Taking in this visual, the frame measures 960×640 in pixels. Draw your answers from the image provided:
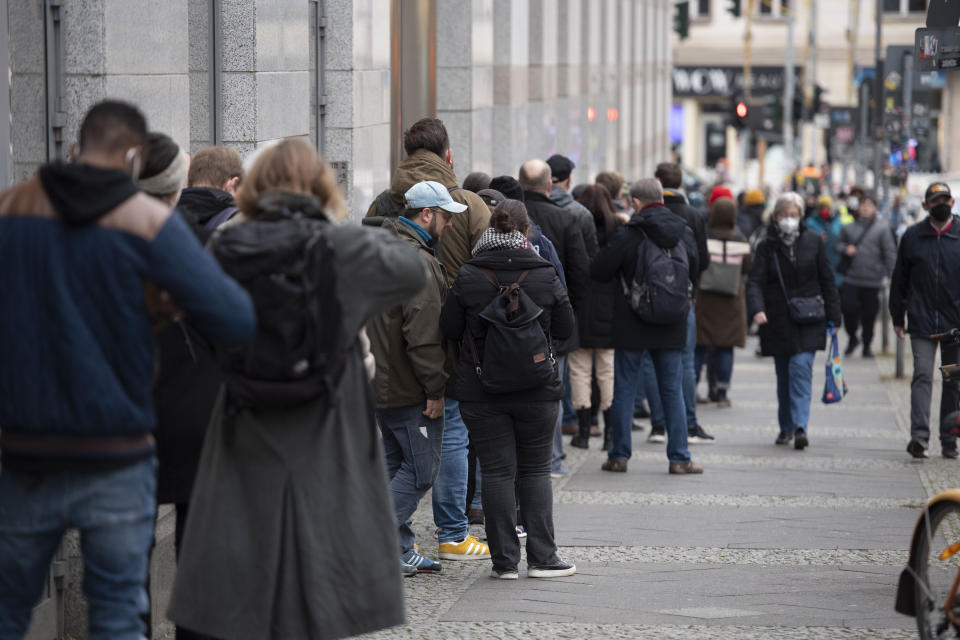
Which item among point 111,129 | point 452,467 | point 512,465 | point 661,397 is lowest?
point 661,397

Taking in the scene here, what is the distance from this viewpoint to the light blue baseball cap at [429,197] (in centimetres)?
746

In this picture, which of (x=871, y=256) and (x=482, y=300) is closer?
(x=482, y=300)

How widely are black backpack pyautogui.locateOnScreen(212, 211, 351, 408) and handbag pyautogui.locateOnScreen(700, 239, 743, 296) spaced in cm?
1036

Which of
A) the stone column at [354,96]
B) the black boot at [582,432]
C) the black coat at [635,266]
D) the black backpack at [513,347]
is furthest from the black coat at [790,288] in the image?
the black backpack at [513,347]

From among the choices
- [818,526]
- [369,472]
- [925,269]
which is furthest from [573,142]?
[369,472]

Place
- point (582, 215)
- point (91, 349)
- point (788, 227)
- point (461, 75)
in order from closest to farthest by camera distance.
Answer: point (91, 349) < point (582, 215) < point (788, 227) < point (461, 75)

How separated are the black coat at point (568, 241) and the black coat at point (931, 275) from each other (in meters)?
2.87

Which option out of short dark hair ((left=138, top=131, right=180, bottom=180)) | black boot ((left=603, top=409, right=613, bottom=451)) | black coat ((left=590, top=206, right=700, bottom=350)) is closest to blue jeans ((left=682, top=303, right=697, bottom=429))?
black boot ((left=603, top=409, right=613, bottom=451))

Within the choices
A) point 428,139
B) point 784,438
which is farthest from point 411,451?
point 784,438

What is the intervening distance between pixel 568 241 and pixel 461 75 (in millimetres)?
4743

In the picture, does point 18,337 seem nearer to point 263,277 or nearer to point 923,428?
point 263,277

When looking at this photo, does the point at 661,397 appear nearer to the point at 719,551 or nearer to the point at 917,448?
the point at 917,448

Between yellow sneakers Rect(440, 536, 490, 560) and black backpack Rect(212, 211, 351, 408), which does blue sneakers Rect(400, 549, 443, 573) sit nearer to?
yellow sneakers Rect(440, 536, 490, 560)

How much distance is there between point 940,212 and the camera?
11.9 m
